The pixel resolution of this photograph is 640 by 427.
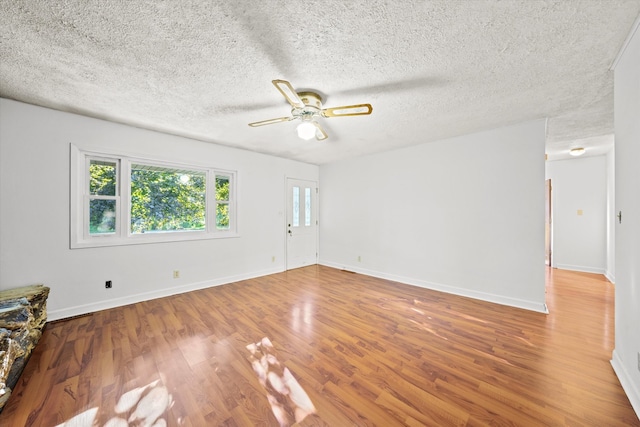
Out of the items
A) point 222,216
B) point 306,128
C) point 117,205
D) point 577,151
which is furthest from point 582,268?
point 117,205

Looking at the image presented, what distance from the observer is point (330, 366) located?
2.00 metres

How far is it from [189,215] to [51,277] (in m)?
1.73

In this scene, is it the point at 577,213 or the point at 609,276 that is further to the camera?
the point at 577,213

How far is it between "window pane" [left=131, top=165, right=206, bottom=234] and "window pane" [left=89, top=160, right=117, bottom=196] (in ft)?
0.73

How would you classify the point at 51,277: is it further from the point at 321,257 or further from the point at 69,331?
the point at 321,257

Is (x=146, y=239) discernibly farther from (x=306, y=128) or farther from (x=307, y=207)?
(x=307, y=207)

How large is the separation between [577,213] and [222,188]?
23.9 feet

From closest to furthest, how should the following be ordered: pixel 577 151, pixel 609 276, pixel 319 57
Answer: pixel 319 57, pixel 609 276, pixel 577 151

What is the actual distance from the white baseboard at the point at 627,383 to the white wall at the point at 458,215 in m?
1.25

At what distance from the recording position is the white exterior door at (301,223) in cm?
542

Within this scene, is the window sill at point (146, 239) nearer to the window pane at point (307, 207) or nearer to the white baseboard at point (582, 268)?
the window pane at point (307, 207)

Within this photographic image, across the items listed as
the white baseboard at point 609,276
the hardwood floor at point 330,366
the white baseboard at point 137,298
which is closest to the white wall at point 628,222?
the hardwood floor at point 330,366

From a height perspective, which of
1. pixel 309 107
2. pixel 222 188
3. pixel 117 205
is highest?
pixel 309 107

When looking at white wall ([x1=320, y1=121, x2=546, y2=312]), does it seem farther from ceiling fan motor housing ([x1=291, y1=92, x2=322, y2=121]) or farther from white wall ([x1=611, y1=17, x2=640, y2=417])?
ceiling fan motor housing ([x1=291, y1=92, x2=322, y2=121])
